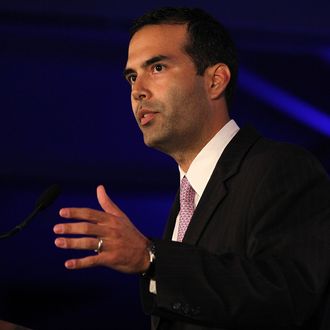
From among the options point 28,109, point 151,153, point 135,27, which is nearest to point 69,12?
point 28,109

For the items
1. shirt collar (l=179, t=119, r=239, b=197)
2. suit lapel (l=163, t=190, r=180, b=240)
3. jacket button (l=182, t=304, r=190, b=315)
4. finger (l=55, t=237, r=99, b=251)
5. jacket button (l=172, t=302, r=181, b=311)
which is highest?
shirt collar (l=179, t=119, r=239, b=197)

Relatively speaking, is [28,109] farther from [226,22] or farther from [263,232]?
[263,232]

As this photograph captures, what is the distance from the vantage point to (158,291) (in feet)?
4.57

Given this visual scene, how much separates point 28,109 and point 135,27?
4.17ft

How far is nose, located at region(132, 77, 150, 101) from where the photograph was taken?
1.90 m

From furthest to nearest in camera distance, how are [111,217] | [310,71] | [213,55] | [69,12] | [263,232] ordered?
[310,71]
[69,12]
[213,55]
[263,232]
[111,217]

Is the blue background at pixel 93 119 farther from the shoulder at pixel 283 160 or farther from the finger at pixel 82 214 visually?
the finger at pixel 82 214

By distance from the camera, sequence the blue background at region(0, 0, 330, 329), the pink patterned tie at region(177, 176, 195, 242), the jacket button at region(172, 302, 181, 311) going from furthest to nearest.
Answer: the blue background at region(0, 0, 330, 329), the pink patterned tie at region(177, 176, 195, 242), the jacket button at region(172, 302, 181, 311)

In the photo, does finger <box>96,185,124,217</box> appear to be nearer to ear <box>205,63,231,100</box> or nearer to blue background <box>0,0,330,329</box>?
ear <box>205,63,231,100</box>

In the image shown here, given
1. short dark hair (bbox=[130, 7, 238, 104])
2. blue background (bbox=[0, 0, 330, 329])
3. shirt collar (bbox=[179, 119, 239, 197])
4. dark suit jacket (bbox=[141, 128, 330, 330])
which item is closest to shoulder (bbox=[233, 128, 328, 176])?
dark suit jacket (bbox=[141, 128, 330, 330])

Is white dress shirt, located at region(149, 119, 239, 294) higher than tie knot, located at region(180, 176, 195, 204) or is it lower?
higher

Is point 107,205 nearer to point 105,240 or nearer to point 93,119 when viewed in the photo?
point 105,240

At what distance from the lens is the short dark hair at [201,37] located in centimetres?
202

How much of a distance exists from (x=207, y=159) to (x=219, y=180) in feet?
0.65
